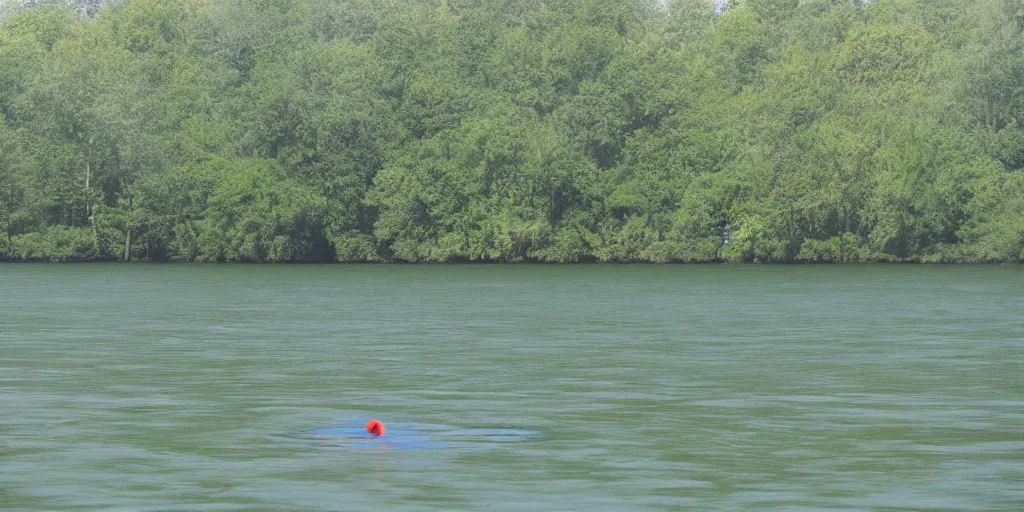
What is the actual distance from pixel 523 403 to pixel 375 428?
16.3 feet

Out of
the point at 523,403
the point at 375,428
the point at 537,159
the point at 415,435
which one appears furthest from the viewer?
the point at 537,159

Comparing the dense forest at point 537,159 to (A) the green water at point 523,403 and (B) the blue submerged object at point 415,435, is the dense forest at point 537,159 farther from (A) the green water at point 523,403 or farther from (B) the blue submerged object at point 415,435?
(B) the blue submerged object at point 415,435

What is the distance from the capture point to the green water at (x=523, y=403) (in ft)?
68.7

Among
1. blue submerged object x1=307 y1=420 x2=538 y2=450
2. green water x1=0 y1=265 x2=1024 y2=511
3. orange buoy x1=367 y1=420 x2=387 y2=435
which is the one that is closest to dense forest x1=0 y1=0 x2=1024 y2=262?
green water x1=0 y1=265 x2=1024 y2=511

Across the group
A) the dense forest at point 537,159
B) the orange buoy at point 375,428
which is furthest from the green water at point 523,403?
the dense forest at point 537,159

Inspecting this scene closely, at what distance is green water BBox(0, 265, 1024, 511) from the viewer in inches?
825

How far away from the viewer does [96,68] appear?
124 meters

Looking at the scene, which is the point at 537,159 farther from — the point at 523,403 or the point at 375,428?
the point at 375,428

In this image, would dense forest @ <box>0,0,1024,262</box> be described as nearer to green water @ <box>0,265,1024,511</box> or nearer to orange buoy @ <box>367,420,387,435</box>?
green water @ <box>0,265,1024,511</box>

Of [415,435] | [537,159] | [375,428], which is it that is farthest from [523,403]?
[537,159]

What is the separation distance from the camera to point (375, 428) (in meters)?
25.4

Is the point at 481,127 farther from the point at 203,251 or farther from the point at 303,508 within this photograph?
the point at 303,508

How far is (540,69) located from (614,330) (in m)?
70.8

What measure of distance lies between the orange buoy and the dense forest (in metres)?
86.8
